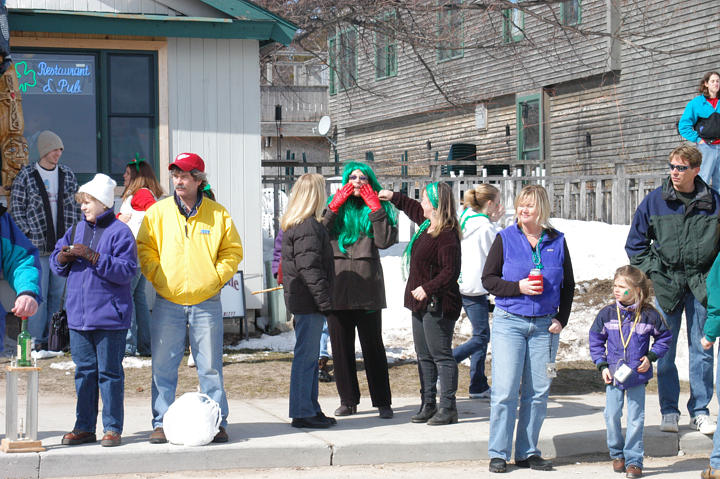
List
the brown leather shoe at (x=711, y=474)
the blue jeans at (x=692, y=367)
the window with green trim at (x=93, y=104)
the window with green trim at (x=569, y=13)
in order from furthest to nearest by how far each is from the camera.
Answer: the window with green trim at (x=569, y=13) → the window with green trim at (x=93, y=104) → the blue jeans at (x=692, y=367) → the brown leather shoe at (x=711, y=474)

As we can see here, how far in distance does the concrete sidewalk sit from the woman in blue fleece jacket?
3.82 meters

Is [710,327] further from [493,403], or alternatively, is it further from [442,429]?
[442,429]

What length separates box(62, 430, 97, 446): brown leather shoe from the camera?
652 cm

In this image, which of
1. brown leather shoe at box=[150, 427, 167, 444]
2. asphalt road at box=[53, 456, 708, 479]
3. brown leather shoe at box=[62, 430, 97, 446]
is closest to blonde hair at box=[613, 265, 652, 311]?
asphalt road at box=[53, 456, 708, 479]

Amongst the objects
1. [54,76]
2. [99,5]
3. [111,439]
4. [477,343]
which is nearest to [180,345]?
[111,439]

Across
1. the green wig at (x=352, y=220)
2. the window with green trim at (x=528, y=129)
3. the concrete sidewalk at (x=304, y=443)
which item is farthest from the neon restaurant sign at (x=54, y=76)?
the window with green trim at (x=528, y=129)

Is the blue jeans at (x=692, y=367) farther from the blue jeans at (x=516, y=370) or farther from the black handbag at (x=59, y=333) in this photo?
the black handbag at (x=59, y=333)

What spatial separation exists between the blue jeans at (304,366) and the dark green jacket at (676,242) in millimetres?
2435

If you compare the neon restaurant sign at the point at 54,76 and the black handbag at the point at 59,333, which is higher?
the neon restaurant sign at the point at 54,76

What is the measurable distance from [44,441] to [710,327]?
4326 millimetres

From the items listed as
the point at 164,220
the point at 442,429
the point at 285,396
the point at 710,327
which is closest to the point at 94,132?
the point at 285,396

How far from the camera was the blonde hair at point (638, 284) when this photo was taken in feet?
21.7

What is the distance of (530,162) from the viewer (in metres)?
23.6

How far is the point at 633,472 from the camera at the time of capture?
6520 millimetres
